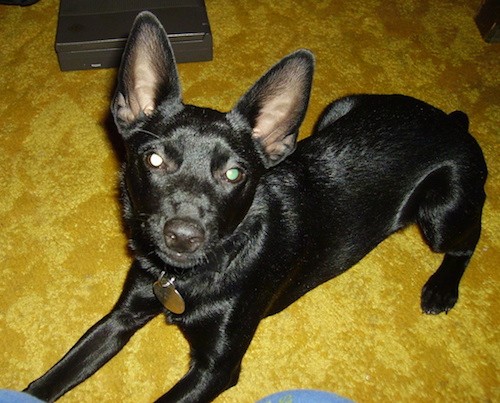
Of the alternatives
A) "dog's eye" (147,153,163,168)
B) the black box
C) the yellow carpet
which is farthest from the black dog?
the black box

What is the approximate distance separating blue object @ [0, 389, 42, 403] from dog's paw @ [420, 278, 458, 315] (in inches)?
72.2

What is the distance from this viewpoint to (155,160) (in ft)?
5.84

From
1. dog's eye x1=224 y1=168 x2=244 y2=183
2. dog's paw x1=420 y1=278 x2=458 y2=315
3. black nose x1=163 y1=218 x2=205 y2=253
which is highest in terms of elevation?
dog's eye x1=224 y1=168 x2=244 y2=183

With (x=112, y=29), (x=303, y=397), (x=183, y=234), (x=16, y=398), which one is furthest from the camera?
(x=112, y=29)

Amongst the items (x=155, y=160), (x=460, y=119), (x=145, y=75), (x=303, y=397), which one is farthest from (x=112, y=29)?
(x=303, y=397)

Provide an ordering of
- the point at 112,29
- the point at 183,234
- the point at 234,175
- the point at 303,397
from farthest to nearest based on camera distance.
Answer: the point at 112,29, the point at 303,397, the point at 234,175, the point at 183,234

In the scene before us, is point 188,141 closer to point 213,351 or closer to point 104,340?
point 213,351

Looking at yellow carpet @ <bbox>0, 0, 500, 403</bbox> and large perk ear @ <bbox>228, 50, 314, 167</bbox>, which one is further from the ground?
large perk ear @ <bbox>228, 50, 314, 167</bbox>

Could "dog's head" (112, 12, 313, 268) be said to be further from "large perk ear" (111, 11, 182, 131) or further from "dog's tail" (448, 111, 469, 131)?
"dog's tail" (448, 111, 469, 131)

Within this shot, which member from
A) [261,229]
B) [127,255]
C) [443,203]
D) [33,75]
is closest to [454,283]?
[443,203]

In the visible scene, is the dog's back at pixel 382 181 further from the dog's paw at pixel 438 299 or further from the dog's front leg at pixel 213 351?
the dog's front leg at pixel 213 351

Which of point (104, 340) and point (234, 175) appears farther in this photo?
point (104, 340)

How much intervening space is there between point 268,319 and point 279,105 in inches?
45.8

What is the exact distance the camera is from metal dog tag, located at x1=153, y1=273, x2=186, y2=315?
1991mm
